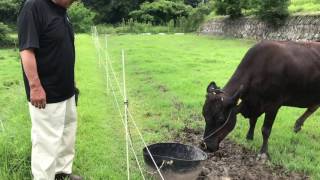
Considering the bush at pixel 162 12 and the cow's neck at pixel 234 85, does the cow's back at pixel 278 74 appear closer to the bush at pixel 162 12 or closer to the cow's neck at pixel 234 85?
the cow's neck at pixel 234 85

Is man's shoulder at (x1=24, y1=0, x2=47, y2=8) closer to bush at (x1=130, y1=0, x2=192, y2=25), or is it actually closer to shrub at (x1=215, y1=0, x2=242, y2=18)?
shrub at (x1=215, y1=0, x2=242, y2=18)

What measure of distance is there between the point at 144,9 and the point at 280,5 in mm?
26800

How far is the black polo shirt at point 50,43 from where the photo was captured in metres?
3.74

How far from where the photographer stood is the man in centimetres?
374

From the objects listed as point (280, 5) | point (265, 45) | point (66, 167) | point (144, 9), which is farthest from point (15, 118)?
point (144, 9)

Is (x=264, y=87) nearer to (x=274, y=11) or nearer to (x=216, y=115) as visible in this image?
(x=216, y=115)

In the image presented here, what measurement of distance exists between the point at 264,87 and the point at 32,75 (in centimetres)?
339

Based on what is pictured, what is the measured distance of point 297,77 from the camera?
20.4 feet

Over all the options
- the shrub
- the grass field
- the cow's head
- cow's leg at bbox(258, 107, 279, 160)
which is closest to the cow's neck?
the cow's head

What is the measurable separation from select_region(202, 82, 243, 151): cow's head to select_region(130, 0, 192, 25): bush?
134 feet

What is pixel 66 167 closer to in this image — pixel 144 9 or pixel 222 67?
pixel 222 67

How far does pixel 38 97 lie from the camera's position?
148 inches

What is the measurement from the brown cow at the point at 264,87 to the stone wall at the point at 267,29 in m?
13.9

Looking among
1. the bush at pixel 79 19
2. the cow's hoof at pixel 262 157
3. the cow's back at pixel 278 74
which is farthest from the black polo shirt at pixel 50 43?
the bush at pixel 79 19
